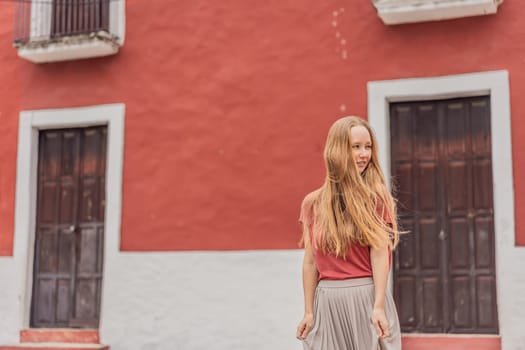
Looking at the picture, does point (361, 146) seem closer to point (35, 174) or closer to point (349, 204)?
point (349, 204)

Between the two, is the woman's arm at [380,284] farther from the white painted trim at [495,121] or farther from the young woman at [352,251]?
the white painted trim at [495,121]

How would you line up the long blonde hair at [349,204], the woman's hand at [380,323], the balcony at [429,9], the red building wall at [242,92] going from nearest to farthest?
1. the woman's hand at [380,323]
2. the long blonde hair at [349,204]
3. the balcony at [429,9]
4. the red building wall at [242,92]

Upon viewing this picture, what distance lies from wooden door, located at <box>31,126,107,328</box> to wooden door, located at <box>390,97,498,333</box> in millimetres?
2889

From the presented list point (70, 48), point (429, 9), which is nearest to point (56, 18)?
point (70, 48)

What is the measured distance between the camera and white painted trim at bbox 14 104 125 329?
292 inches

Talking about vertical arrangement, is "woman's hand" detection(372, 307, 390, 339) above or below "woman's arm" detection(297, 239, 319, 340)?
below

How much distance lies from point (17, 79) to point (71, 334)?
259 cm

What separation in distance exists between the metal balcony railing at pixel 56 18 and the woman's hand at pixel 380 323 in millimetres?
5312

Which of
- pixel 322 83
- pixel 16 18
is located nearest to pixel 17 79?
pixel 16 18

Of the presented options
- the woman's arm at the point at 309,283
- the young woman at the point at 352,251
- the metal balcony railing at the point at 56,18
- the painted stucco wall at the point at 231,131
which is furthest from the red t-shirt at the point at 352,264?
the metal balcony railing at the point at 56,18

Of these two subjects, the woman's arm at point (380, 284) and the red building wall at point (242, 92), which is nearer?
the woman's arm at point (380, 284)

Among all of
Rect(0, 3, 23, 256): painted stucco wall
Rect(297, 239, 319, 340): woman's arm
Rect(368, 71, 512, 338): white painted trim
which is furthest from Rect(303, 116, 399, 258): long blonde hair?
Rect(0, 3, 23, 256): painted stucco wall

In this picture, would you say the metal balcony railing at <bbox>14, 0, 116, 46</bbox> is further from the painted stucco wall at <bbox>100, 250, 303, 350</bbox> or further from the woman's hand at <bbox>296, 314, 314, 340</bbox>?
the woman's hand at <bbox>296, 314, 314, 340</bbox>

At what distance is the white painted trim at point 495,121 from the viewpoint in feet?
20.1
